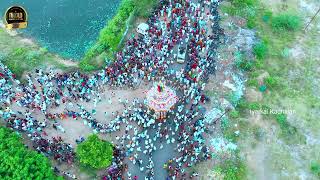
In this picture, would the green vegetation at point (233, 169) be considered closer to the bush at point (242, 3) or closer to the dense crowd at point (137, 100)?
the dense crowd at point (137, 100)

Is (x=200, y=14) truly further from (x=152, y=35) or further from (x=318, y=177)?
(x=318, y=177)

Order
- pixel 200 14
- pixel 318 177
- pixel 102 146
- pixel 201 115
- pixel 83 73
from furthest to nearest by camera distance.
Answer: pixel 200 14 → pixel 83 73 → pixel 201 115 → pixel 318 177 → pixel 102 146

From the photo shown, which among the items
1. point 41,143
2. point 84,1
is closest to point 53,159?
point 41,143

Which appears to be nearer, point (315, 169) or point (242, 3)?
point (315, 169)

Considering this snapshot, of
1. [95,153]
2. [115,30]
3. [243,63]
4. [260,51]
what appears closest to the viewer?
[95,153]

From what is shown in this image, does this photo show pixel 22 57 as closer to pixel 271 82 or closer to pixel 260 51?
pixel 260 51

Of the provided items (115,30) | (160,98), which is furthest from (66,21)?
(160,98)

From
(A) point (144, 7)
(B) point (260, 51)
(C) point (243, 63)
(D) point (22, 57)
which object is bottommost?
(D) point (22, 57)

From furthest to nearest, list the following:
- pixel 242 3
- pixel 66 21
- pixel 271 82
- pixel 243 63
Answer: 1. pixel 242 3
2. pixel 66 21
3. pixel 243 63
4. pixel 271 82
